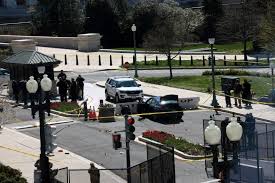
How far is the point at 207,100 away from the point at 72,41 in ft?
114

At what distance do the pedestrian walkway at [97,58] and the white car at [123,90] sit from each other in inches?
675

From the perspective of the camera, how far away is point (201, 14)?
75500mm

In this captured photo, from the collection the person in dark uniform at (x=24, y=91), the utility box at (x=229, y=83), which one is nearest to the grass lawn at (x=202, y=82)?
the utility box at (x=229, y=83)

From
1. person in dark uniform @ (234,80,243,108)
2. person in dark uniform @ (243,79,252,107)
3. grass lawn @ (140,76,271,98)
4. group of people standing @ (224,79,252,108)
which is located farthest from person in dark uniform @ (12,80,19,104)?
person in dark uniform @ (243,79,252,107)

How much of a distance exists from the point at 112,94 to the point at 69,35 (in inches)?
1499

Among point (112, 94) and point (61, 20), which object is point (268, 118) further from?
point (61, 20)

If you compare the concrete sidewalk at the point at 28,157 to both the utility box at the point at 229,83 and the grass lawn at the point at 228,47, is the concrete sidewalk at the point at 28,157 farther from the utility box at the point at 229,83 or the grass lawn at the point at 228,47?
the grass lawn at the point at 228,47

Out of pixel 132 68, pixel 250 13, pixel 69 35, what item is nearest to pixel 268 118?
pixel 132 68

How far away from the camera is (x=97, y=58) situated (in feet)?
213

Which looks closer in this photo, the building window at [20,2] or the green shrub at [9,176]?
the green shrub at [9,176]

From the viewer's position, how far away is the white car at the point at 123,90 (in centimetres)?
3906

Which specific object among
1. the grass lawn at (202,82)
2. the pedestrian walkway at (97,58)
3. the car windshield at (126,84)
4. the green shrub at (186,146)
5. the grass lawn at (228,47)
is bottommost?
the green shrub at (186,146)

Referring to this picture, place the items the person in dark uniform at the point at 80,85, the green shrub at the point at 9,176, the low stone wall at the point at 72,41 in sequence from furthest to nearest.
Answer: the low stone wall at the point at 72,41 → the person in dark uniform at the point at 80,85 → the green shrub at the point at 9,176

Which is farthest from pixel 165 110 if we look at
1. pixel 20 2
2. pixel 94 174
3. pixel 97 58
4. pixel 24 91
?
pixel 20 2
